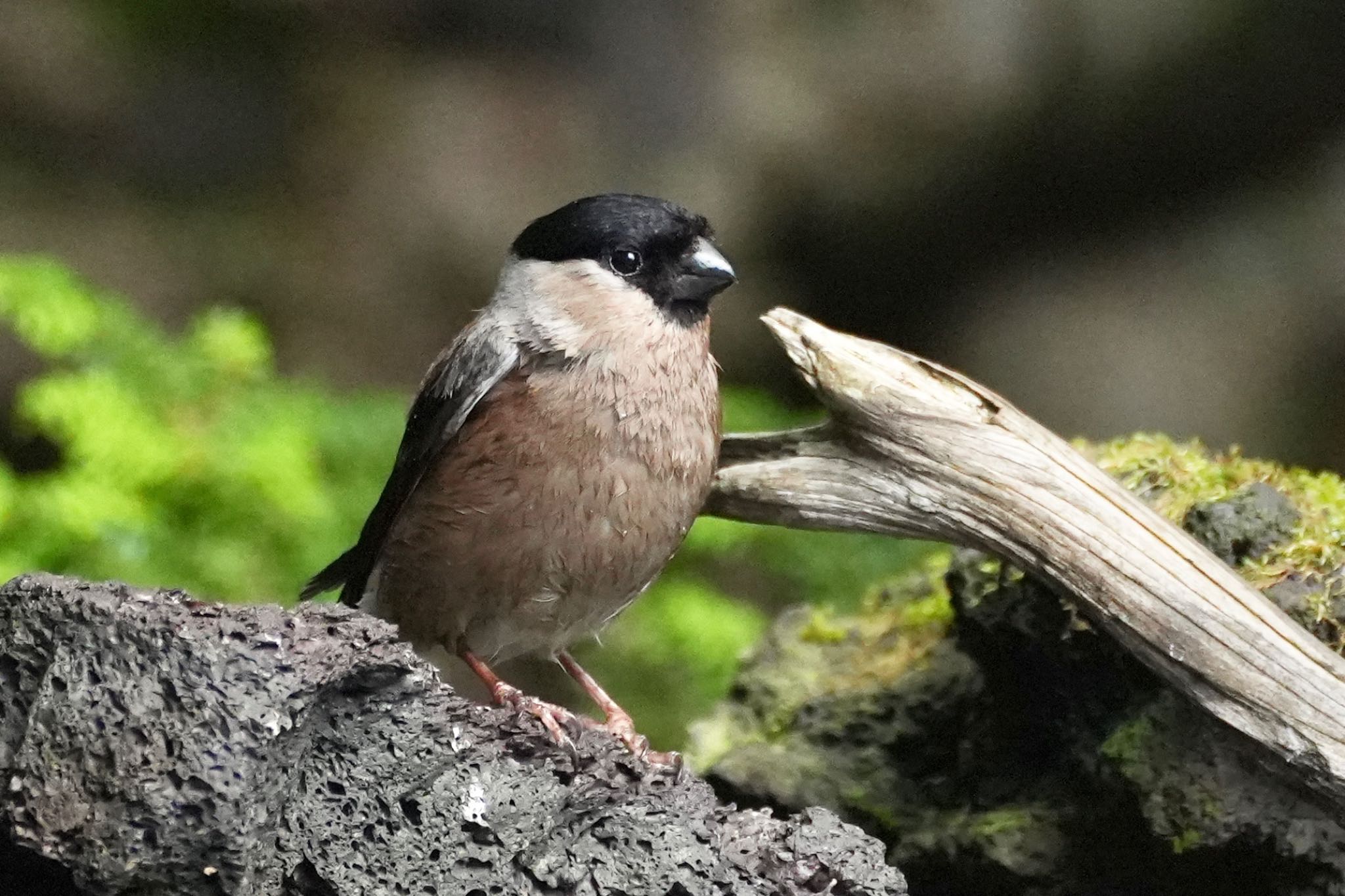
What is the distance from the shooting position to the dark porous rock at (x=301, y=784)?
7.89 ft

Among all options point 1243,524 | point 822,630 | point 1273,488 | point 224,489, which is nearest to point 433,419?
point 224,489

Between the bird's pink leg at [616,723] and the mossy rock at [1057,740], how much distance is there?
415mm

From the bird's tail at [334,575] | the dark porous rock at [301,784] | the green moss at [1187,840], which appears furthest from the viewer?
the bird's tail at [334,575]

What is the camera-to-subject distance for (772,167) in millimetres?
7617

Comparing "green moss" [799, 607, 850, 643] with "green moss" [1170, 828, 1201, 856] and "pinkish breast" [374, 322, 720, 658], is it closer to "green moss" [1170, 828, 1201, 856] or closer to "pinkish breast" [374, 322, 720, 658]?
"pinkish breast" [374, 322, 720, 658]

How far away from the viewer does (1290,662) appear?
3158 millimetres

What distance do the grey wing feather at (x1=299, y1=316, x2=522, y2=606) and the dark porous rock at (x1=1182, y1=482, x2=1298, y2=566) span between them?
1.94 meters

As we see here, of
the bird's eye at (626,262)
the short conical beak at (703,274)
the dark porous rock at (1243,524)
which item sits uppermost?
the bird's eye at (626,262)

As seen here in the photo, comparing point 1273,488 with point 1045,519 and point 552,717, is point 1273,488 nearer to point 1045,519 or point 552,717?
point 1045,519

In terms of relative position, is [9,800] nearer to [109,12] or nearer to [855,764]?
[855,764]

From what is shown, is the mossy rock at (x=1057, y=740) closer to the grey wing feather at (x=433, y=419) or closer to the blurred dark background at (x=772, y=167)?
the grey wing feather at (x=433, y=419)

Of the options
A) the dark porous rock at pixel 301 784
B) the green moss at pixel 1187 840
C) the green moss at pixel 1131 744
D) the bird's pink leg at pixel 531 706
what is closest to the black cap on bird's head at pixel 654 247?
the bird's pink leg at pixel 531 706

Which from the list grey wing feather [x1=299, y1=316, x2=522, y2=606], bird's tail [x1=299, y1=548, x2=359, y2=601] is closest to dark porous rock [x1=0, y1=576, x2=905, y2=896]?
grey wing feather [x1=299, y1=316, x2=522, y2=606]

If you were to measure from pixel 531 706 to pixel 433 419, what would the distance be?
3.47 ft
